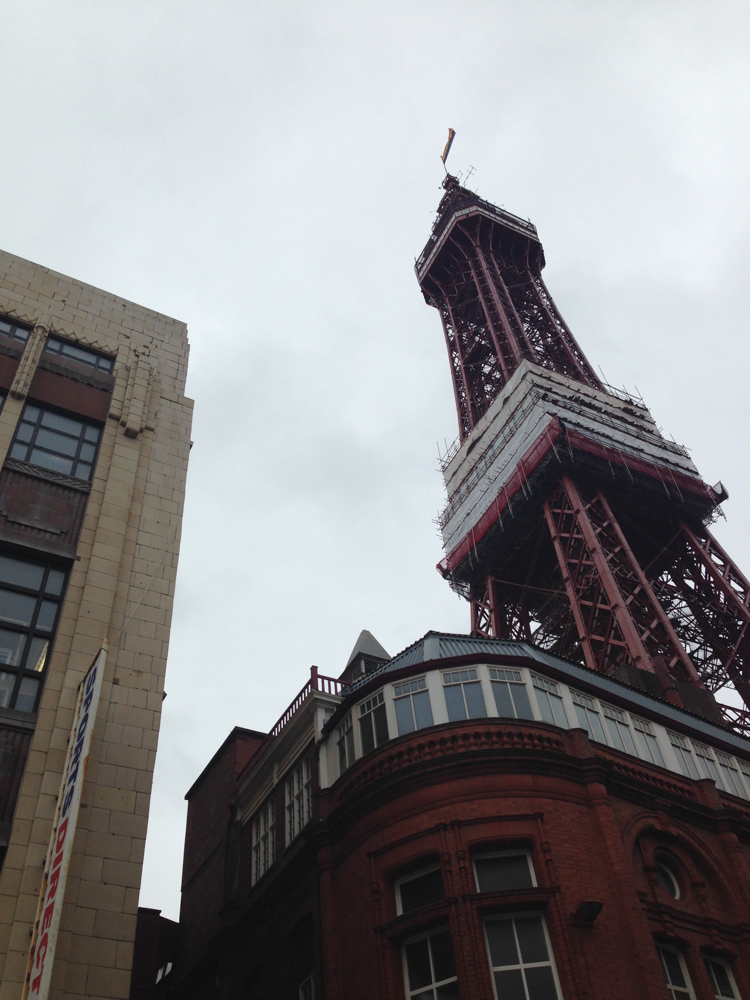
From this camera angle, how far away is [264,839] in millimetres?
27719

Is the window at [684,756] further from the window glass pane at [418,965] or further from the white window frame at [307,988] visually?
the white window frame at [307,988]

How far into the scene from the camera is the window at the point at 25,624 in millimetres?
16453

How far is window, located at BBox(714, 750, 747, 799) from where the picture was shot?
26922 mm

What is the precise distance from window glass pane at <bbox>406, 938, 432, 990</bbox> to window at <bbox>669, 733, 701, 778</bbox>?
1027 cm

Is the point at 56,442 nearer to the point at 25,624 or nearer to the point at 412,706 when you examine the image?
the point at 25,624

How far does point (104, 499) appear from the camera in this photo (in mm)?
20094

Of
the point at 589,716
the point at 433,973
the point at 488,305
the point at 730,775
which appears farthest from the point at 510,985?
the point at 488,305

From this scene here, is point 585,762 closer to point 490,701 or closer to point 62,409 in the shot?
point 490,701

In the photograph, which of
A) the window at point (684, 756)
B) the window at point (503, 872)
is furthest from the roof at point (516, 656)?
the window at point (503, 872)

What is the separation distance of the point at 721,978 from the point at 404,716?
9.50 m

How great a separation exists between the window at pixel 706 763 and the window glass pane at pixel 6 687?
19.6 m

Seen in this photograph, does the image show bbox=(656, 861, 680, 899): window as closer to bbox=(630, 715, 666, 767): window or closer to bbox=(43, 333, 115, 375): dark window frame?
bbox=(630, 715, 666, 767): window

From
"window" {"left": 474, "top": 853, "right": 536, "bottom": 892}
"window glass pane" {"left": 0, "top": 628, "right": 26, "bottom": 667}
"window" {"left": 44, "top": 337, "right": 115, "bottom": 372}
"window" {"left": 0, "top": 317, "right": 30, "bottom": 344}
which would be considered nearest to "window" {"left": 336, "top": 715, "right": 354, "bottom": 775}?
"window" {"left": 474, "top": 853, "right": 536, "bottom": 892}

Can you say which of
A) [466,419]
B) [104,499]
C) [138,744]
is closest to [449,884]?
[138,744]
